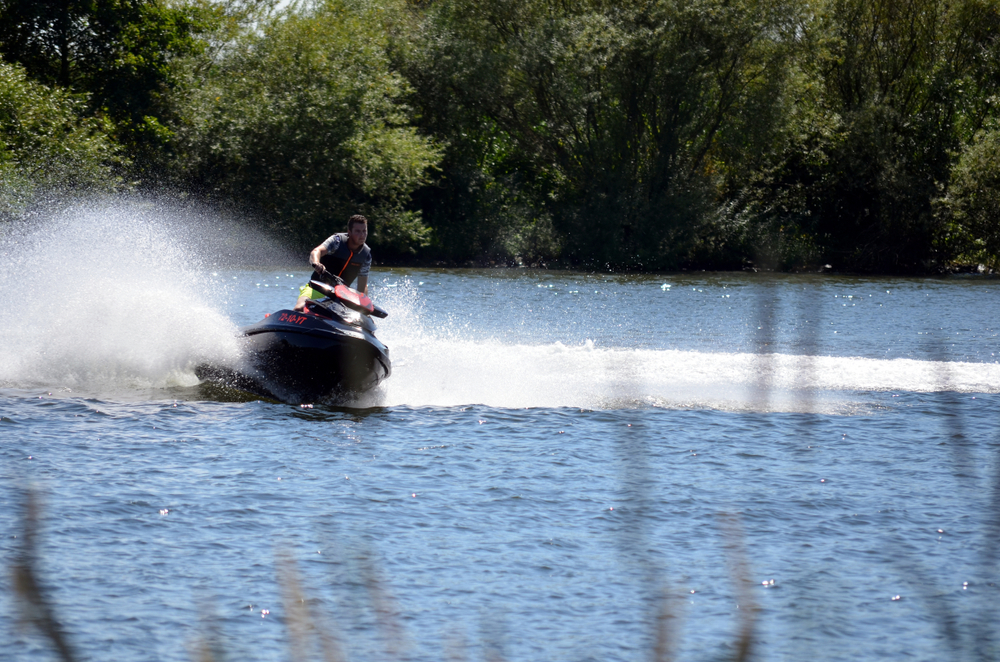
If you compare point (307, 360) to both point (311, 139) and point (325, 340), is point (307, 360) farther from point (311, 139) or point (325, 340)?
point (311, 139)

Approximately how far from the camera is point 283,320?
12.1 m

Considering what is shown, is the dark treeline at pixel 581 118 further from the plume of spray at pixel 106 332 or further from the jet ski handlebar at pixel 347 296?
the jet ski handlebar at pixel 347 296

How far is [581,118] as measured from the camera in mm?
40719

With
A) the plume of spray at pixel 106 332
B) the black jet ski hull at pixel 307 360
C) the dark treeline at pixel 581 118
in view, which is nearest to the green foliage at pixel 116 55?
the dark treeline at pixel 581 118

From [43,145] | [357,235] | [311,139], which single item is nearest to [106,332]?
[357,235]

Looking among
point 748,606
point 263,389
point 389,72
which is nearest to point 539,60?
point 389,72

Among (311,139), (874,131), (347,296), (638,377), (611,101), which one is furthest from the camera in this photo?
(611,101)

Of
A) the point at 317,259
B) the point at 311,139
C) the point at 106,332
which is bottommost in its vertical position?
the point at 106,332

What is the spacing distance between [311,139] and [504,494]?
31.5m

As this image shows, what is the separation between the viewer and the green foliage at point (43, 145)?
31094 millimetres

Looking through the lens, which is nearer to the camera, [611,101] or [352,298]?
[352,298]

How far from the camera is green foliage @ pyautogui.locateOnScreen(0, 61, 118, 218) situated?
31094 mm

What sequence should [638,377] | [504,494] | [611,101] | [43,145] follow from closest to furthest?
[504,494]
[638,377]
[43,145]
[611,101]

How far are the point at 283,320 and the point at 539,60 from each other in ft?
94.1
